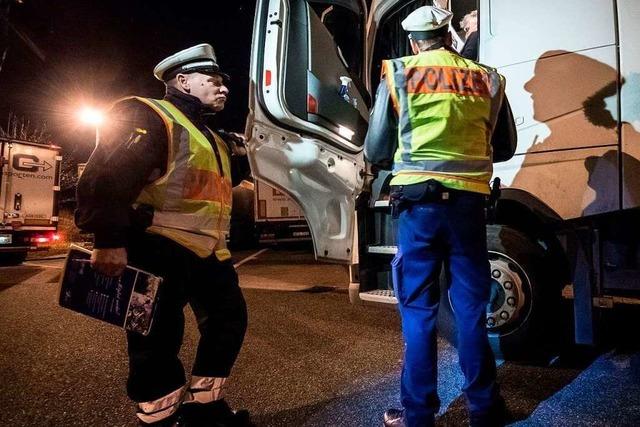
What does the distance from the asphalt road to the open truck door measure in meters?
0.78

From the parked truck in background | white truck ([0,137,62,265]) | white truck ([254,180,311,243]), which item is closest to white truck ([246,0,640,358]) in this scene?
white truck ([0,137,62,265])

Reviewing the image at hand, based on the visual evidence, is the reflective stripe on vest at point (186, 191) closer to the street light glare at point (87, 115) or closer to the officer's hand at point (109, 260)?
the officer's hand at point (109, 260)

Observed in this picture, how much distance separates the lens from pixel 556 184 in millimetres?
2484

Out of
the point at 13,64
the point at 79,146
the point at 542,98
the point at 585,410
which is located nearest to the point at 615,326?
the point at 585,410

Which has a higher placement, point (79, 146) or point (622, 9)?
point (79, 146)

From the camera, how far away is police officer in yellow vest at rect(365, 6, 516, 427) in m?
1.76

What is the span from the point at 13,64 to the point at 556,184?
805 inches

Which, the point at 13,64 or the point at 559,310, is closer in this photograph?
the point at 559,310

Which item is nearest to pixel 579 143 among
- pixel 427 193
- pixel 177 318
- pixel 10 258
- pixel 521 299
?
pixel 521 299

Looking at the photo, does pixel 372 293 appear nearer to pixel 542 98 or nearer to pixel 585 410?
pixel 585 410

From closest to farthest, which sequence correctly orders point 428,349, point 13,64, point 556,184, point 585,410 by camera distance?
point 428,349
point 585,410
point 556,184
point 13,64

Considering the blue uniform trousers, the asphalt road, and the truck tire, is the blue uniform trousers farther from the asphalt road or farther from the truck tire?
the truck tire

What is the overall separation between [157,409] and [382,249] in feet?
6.20

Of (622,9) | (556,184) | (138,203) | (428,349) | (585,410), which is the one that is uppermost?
(622,9)
